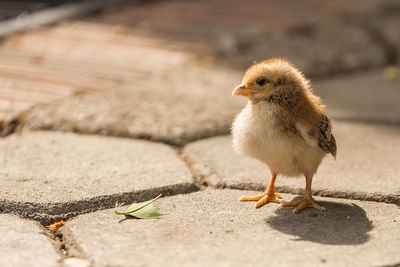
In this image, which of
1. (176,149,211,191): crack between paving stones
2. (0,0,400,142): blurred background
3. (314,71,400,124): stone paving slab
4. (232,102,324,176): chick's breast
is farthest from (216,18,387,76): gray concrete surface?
(232,102,324,176): chick's breast

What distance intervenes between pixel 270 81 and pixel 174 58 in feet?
6.94

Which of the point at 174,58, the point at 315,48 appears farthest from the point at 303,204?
the point at 315,48

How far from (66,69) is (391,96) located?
2.27 meters

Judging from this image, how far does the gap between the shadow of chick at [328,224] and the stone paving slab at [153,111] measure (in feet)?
3.31

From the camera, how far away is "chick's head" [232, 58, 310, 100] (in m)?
2.62

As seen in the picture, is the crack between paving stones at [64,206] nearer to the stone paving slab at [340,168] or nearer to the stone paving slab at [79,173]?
the stone paving slab at [79,173]

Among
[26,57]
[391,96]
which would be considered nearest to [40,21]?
[26,57]

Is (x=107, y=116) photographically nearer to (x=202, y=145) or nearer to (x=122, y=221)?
(x=202, y=145)

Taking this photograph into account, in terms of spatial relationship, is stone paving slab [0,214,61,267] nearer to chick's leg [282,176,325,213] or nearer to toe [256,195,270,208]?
toe [256,195,270,208]

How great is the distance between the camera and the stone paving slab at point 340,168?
8.95 feet

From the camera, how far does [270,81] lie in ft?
8.58

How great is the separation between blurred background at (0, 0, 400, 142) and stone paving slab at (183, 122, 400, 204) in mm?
222

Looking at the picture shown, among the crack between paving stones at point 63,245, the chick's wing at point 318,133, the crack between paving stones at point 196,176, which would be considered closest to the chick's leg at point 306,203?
the chick's wing at point 318,133

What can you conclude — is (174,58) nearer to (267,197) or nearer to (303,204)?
(267,197)
